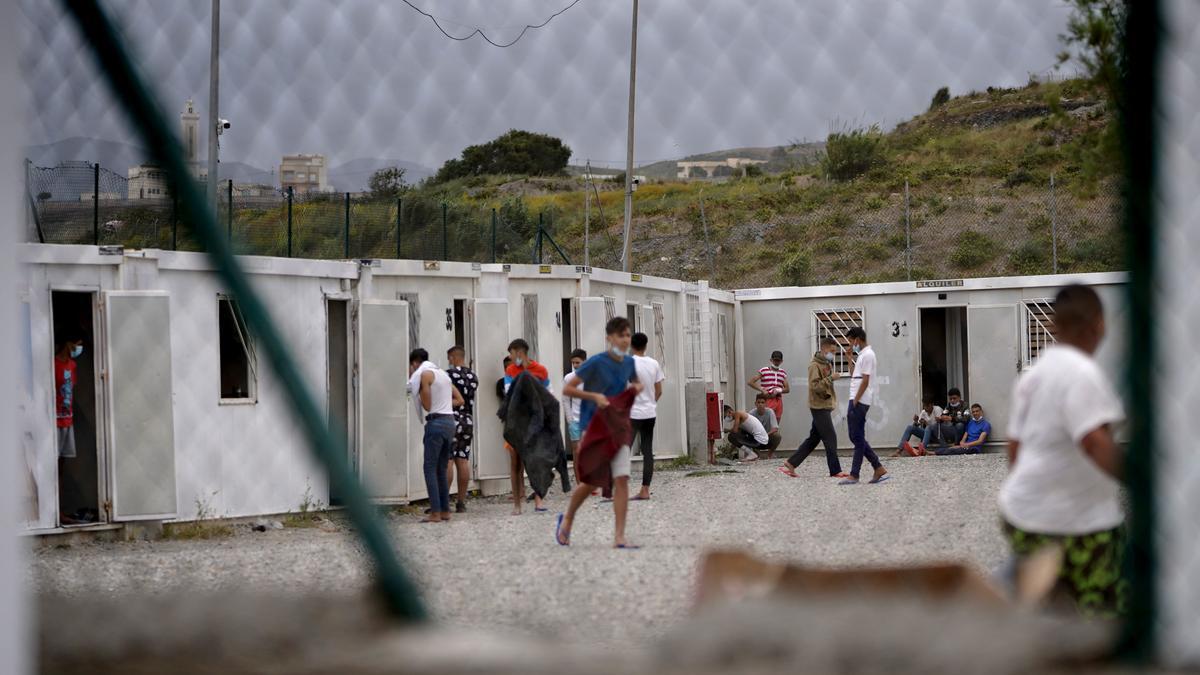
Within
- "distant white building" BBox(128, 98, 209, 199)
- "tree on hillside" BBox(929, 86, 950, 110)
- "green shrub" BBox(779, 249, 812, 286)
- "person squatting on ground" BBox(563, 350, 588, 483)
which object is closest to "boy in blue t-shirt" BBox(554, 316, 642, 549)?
"person squatting on ground" BBox(563, 350, 588, 483)

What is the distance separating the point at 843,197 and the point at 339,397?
16237 mm

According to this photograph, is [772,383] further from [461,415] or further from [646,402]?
[461,415]

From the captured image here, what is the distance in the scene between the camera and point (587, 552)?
874 cm

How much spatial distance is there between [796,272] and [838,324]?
35.0ft

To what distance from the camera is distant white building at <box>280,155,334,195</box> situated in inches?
135

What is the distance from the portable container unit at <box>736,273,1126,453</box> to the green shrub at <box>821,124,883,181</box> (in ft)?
48.0

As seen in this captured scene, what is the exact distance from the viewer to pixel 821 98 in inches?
114

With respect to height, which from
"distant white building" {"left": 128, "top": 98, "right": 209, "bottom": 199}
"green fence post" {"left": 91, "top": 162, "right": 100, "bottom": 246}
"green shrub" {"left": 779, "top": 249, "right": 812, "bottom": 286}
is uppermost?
"green shrub" {"left": 779, "top": 249, "right": 812, "bottom": 286}

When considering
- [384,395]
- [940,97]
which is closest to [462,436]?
[384,395]

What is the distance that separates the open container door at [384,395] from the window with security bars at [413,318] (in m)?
0.13

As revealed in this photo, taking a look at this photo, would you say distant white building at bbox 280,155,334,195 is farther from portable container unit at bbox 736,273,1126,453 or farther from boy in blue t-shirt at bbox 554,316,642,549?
portable container unit at bbox 736,273,1126,453

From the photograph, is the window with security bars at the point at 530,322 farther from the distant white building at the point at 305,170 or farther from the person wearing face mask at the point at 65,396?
the distant white building at the point at 305,170

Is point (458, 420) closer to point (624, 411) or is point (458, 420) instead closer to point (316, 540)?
point (316, 540)

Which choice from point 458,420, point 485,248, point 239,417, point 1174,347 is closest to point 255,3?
point 1174,347
